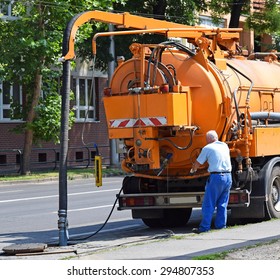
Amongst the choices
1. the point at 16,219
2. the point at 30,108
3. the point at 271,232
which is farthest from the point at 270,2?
the point at 271,232

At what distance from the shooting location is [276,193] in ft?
56.2

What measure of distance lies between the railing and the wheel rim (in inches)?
824

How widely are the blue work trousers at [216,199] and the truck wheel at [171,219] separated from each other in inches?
72.0

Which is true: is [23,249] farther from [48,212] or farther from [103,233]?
[48,212]

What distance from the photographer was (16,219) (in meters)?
19.1

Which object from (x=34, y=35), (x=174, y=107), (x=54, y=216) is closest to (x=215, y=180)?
(x=174, y=107)

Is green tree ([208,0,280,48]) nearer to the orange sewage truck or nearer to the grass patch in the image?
the orange sewage truck

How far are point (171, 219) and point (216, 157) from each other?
8.05 ft

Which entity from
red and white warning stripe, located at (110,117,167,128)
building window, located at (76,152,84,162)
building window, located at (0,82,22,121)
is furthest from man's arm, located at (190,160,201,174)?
building window, located at (76,152,84,162)

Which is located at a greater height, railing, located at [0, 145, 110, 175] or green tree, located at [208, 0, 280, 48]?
green tree, located at [208, 0, 280, 48]

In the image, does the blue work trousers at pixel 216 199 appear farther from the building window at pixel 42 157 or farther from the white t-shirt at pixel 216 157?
the building window at pixel 42 157

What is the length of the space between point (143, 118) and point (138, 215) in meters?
2.16

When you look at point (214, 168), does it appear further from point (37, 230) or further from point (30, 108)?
point (30, 108)

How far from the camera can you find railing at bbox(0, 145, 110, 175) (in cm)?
3925
